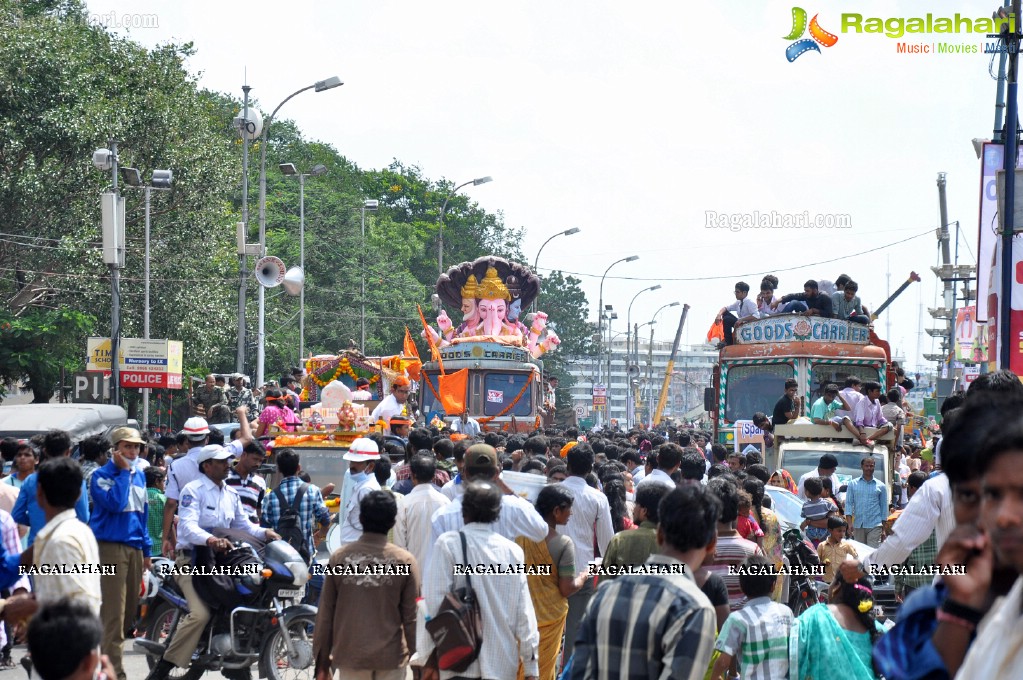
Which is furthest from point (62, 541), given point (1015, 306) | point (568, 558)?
point (1015, 306)

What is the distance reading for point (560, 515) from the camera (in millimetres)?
8055

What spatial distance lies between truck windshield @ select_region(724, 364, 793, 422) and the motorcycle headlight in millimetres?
13203

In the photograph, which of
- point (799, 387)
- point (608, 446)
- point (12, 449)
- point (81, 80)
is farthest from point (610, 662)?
point (81, 80)

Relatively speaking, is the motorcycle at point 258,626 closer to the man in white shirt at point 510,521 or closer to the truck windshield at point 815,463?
the man in white shirt at point 510,521

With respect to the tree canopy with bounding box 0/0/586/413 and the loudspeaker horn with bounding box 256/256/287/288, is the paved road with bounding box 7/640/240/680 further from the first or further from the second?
the tree canopy with bounding box 0/0/586/413

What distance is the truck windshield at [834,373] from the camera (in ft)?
70.5

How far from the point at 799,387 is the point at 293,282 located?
12033 mm

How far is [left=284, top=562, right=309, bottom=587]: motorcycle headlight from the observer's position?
9.73 metres

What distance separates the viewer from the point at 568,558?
8.01 metres

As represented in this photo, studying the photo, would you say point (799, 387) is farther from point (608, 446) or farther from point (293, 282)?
point (293, 282)

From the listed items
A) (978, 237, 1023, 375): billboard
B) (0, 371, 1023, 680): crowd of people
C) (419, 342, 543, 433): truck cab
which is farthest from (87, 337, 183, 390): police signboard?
(0, 371, 1023, 680): crowd of people

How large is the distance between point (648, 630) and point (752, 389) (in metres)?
17.7

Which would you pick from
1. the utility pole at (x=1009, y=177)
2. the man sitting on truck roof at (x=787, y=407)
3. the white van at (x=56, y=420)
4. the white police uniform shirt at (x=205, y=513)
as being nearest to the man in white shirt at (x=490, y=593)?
the white police uniform shirt at (x=205, y=513)

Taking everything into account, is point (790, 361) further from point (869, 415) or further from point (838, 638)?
point (838, 638)
